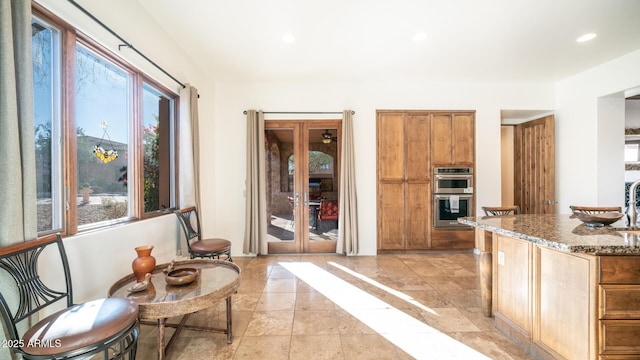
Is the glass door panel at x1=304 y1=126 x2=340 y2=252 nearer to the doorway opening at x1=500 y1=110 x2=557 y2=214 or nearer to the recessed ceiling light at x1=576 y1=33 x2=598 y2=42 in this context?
the recessed ceiling light at x1=576 y1=33 x2=598 y2=42

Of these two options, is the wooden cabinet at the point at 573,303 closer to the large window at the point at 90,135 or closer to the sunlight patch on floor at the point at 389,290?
the sunlight patch on floor at the point at 389,290

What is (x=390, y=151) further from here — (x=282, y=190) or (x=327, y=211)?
(x=282, y=190)

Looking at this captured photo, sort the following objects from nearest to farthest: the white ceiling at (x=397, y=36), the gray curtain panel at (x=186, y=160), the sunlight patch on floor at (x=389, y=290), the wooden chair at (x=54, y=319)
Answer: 1. the wooden chair at (x=54, y=319)
2. the white ceiling at (x=397, y=36)
3. the sunlight patch on floor at (x=389, y=290)
4. the gray curtain panel at (x=186, y=160)

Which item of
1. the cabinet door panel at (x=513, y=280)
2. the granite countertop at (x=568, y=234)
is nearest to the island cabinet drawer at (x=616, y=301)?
the granite countertop at (x=568, y=234)

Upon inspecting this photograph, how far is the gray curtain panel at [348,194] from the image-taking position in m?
4.28

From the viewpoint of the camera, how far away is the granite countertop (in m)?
1.43

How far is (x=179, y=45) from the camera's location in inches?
126

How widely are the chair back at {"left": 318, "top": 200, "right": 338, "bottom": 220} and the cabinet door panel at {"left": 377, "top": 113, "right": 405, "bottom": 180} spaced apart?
0.95m

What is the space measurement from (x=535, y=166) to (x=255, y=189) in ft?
16.7

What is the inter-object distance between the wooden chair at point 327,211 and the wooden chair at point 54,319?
3.27 m

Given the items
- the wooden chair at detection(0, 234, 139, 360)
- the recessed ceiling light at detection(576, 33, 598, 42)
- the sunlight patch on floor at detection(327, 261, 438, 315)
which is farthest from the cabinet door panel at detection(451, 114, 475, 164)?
the wooden chair at detection(0, 234, 139, 360)

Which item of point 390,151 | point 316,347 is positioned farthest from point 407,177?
point 316,347

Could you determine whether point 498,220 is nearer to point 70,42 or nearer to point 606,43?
point 606,43

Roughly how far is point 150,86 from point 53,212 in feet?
5.45
